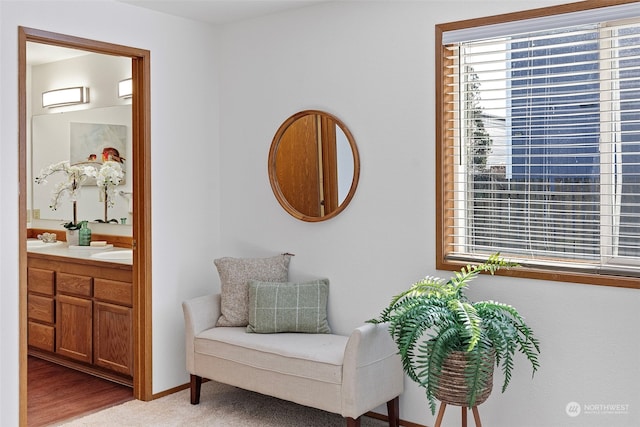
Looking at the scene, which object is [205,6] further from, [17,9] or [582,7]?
[582,7]

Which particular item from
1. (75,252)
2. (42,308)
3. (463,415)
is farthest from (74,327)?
(463,415)

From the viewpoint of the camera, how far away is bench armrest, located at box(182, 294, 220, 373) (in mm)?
3732

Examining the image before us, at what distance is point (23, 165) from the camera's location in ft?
10.5

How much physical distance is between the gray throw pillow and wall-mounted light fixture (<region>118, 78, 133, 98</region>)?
1.66 m

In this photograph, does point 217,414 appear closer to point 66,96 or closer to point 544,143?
point 544,143

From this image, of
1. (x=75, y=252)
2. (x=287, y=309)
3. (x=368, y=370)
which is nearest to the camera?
(x=368, y=370)

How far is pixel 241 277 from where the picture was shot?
3.82m

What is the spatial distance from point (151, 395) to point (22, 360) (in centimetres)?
91

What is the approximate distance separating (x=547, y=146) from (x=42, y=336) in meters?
3.77

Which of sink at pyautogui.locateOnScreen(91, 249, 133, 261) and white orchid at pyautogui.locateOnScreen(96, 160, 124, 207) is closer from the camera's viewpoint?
sink at pyautogui.locateOnScreen(91, 249, 133, 261)

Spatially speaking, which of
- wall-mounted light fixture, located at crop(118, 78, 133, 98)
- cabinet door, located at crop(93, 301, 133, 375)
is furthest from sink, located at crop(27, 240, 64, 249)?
wall-mounted light fixture, located at crop(118, 78, 133, 98)

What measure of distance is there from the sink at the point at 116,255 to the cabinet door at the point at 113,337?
0.31 meters

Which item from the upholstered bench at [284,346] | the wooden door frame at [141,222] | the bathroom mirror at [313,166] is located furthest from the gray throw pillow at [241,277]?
the wooden door frame at [141,222]

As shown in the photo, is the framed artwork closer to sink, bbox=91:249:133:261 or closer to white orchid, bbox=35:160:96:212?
white orchid, bbox=35:160:96:212
